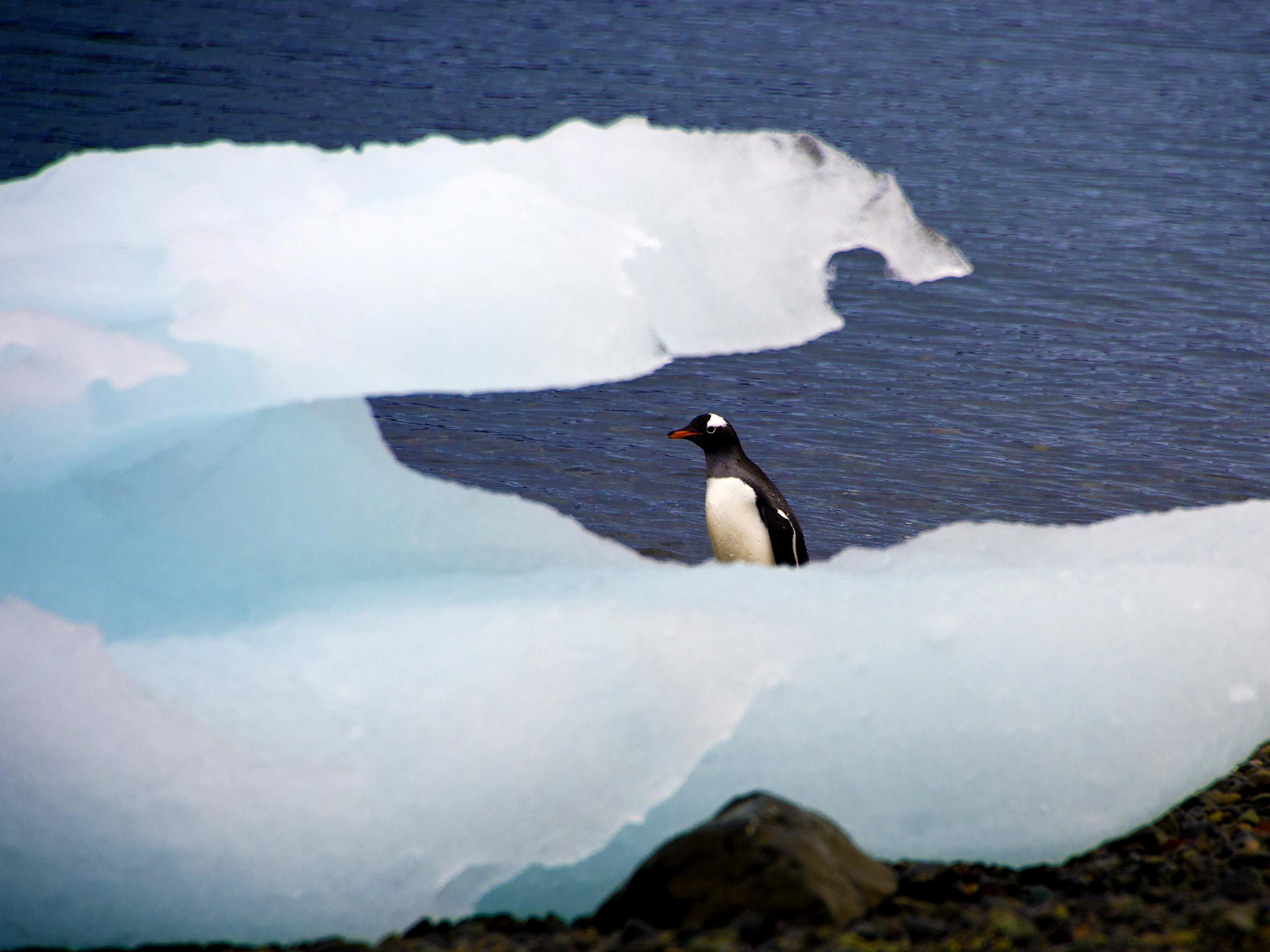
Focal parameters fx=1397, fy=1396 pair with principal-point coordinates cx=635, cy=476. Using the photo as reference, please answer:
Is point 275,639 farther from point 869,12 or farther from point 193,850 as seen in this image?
point 869,12

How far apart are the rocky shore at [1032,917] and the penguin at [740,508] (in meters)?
2.88

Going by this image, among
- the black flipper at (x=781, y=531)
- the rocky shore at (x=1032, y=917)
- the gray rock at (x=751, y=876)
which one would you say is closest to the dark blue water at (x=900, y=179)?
the black flipper at (x=781, y=531)

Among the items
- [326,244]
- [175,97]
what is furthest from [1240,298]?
[175,97]

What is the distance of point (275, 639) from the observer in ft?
12.1

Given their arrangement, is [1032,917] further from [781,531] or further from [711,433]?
[711,433]

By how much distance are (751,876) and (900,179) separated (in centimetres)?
1208

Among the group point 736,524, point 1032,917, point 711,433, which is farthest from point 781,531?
point 1032,917

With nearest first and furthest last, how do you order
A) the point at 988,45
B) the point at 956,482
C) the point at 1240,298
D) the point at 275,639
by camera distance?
the point at 275,639 < the point at 956,482 < the point at 1240,298 < the point at 988,45

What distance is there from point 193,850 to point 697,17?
2291 centimetres

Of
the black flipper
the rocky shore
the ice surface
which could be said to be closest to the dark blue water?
the black flipper

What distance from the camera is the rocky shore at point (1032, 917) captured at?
293 centimetres

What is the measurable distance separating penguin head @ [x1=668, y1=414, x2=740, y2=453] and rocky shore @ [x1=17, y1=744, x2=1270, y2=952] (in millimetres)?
3346

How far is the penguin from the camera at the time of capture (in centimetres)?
686

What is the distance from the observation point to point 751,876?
10.2ft
